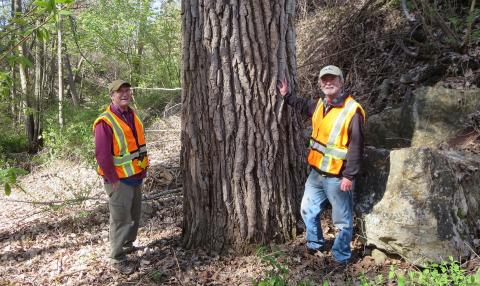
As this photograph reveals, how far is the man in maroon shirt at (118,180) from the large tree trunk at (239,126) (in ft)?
2.05

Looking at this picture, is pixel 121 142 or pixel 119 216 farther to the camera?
pixel 119 216

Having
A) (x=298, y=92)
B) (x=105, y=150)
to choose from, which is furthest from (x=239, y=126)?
(x=105, y=150)

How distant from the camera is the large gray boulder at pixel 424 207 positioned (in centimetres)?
346

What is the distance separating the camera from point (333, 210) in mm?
3768

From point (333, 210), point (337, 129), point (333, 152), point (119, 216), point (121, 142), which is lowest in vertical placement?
point (119, 216)

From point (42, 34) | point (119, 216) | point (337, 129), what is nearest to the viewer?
point (42, 34)

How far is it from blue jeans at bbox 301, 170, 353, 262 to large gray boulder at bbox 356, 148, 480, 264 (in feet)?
0.80

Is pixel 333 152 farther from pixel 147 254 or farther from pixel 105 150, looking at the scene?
pixel 147 254

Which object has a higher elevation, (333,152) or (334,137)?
(334,137)

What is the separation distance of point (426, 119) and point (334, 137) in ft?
6.30

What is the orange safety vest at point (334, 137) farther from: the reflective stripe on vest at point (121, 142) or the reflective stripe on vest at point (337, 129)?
the reflective stripe on vest at point (121, 142)

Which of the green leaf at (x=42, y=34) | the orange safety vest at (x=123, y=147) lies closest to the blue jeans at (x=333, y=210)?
the orange safety vest at (x=123, y=147)

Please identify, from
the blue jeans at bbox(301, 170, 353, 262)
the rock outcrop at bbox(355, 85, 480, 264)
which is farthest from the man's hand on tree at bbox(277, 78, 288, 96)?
the rock outcrop at bbox(355, 85, 480, 264)

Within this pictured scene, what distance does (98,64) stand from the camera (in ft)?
62.5
